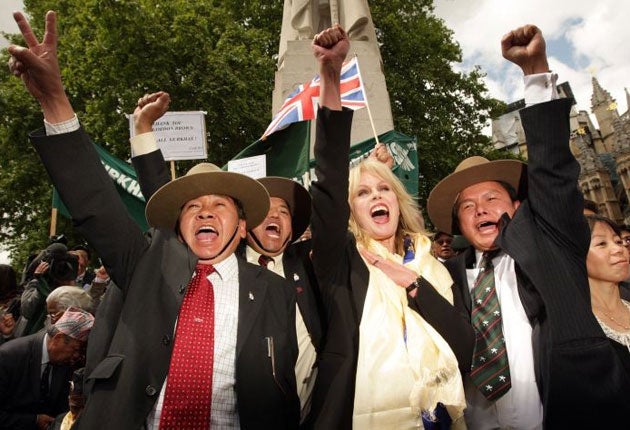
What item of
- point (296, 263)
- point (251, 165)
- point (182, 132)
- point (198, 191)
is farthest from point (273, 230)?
point (182, 132)

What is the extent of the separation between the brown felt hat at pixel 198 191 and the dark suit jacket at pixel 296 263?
326 millimetres

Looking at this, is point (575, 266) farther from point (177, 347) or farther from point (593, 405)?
point (177, 347)

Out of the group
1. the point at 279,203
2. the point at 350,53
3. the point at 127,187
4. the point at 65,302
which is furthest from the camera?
the point at 350,53

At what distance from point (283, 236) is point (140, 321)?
1365 millimetres

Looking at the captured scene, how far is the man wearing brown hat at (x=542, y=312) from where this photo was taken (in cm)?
181

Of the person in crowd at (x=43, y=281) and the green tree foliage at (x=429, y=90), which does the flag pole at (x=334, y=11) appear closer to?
the person in crowd at (x=43, y=281)

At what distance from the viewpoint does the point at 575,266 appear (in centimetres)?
194

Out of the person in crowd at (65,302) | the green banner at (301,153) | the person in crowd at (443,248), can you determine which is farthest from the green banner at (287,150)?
the person in crowd at (65,302)

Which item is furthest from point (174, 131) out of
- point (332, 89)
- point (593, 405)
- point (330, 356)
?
point (593, 405)

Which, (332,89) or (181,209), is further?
(181,209)

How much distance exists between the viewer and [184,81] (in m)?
11.8

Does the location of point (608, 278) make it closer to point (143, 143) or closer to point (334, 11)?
point (143, 143)

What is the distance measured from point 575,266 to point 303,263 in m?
1.41

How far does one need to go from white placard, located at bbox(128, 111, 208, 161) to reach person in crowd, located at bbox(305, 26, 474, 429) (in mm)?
3782
